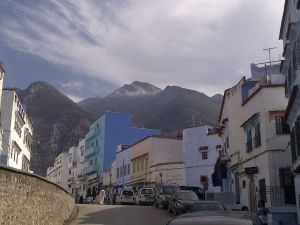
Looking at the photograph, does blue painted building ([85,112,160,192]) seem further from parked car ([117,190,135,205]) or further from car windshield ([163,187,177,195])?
car windshield ([163,187,177,195])

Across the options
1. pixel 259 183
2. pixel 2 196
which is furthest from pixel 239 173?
pixel 2 196

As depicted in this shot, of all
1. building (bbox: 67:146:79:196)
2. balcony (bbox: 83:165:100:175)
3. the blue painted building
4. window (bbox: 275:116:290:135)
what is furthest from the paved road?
building (bbox: 67:146:79:196)

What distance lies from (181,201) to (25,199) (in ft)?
49.2

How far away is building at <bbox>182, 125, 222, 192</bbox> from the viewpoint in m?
53.7

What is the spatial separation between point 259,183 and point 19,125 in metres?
34.2

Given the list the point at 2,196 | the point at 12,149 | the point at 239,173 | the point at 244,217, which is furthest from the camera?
the point at 12,149

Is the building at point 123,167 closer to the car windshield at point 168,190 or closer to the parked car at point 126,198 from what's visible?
the parked car at point 126,198

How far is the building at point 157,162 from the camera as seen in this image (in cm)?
5606

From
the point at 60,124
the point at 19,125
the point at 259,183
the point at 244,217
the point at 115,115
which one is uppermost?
the point at 60,124

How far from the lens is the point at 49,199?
693 inches

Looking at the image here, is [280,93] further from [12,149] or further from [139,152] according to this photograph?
[139,152]

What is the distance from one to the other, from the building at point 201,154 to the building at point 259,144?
15981mm

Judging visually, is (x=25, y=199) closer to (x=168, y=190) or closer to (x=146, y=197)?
(x=168, y=190)

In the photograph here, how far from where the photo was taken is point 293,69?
854 inches
